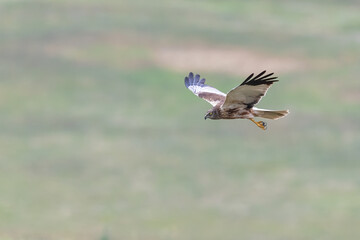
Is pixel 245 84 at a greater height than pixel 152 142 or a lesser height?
lesser

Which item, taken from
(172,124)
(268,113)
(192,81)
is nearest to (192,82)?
(192,81)

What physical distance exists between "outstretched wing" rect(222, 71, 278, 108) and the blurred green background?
698 inches

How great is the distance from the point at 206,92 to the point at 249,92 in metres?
2.81

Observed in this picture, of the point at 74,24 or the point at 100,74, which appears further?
the point at 74,24

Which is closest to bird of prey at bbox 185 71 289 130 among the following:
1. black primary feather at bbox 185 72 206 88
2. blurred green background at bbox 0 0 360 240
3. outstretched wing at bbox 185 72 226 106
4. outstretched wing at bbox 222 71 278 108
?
outstretched wing at bbox 222 71 278 108

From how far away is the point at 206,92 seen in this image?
16.6 meters

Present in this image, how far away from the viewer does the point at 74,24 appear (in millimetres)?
55938

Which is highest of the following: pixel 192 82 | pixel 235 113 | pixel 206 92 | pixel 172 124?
pixel 172 124

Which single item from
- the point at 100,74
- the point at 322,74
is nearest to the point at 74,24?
the point at 100,74

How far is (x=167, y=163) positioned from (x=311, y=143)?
21.3ft

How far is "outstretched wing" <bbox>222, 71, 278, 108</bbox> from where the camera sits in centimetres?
1365

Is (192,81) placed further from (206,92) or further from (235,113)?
(235,113)

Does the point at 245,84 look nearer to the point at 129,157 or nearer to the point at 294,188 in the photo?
the point at 294,188

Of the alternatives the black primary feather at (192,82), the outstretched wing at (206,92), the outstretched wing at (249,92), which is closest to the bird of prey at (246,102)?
the outstretched wing at (249,92)
